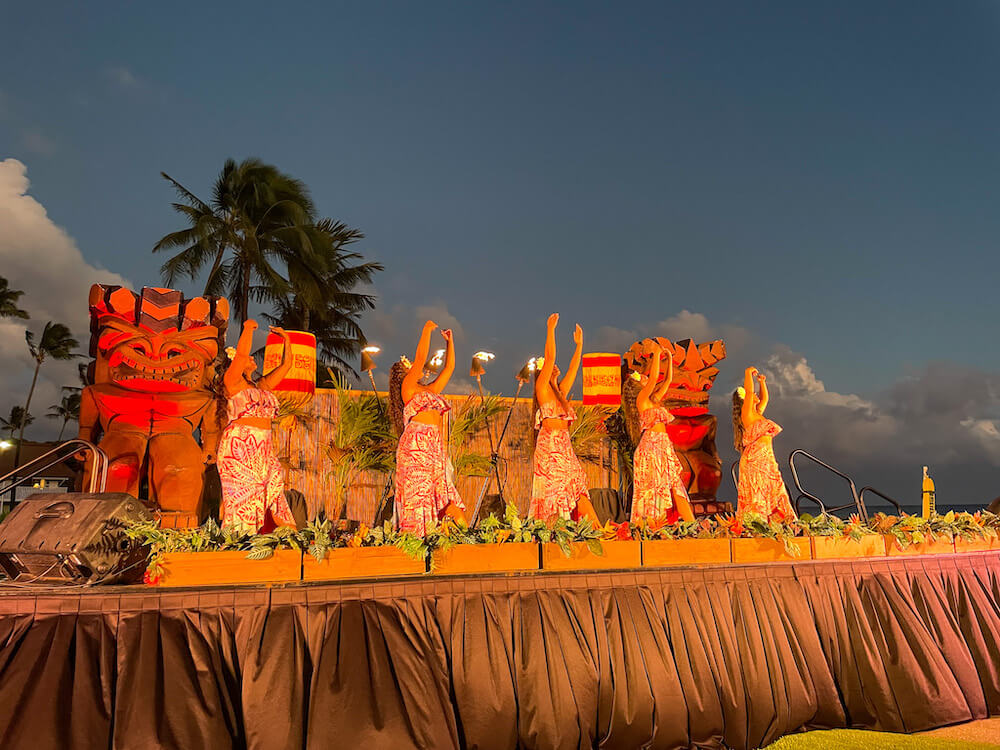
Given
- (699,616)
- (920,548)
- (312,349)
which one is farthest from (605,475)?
(699,616)

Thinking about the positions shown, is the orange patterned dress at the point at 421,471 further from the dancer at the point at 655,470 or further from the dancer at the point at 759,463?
the dancer at the point at 759,463

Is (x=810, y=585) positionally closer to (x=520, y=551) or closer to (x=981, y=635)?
(x=981, y=635)

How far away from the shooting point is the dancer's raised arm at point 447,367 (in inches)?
170

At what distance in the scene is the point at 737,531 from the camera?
3.91 metres

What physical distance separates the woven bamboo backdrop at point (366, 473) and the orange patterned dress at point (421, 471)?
424cm

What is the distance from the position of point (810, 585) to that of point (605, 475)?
18.2 ft

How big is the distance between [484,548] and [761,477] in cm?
309

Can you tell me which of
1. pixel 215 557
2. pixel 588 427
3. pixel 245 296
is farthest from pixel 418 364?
pixel 245 296

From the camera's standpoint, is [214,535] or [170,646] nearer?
[170,646]

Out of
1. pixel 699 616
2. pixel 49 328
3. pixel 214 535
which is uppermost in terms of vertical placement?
pixel 49 328

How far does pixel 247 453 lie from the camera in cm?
420

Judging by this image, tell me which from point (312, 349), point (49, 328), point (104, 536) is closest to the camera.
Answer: point (104, 536)

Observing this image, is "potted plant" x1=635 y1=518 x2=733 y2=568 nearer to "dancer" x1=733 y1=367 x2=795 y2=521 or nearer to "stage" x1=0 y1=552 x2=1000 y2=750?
"stage" x1=0 y1=552 x2=1000 y2=750

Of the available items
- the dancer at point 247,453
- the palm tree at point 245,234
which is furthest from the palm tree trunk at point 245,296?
the dancer at point 247,453
